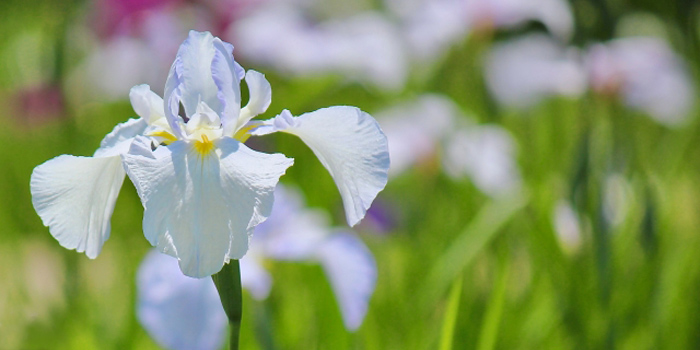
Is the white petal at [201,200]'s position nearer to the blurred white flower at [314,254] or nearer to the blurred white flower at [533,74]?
the blurred white flower at [314,254]

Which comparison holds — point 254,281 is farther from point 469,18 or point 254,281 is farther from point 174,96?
point 469,18

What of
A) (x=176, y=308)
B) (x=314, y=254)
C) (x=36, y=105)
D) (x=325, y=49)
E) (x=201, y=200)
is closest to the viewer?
(x=201, y=200)

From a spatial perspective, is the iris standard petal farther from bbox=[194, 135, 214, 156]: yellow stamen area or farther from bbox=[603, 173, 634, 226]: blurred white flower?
bbox=[603, 173, 634, 226]: blurred white flower

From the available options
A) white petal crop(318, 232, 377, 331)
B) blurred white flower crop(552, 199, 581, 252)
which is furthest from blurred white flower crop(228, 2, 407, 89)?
white petal crop(318, 232, 377, 331)

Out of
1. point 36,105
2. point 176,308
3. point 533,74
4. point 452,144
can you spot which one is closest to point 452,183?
point 452,144

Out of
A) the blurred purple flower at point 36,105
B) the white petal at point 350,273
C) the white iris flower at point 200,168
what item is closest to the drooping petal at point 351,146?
the white iris flower at point 200,168

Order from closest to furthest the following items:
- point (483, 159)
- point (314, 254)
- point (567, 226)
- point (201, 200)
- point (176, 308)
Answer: point (201, 200), point (176, 308), point (314, 254), point (567, 226), point (483, 159)
